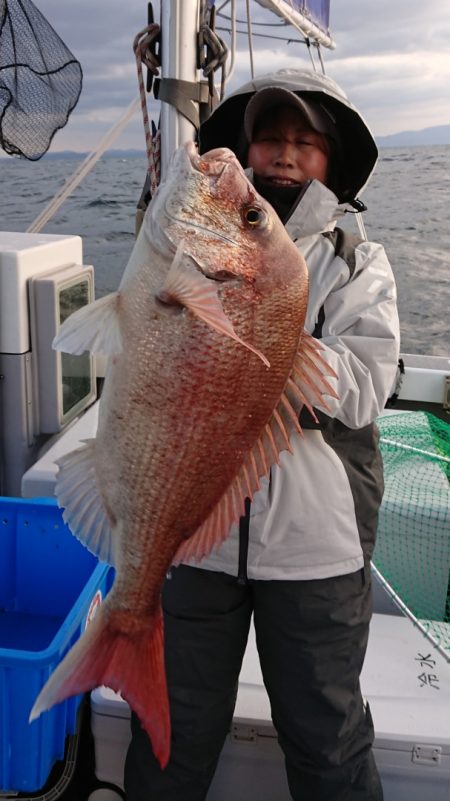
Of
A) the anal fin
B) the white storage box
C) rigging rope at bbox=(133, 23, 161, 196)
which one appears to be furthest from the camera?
rigging rope at bbox=(133, 23, 161, 196)

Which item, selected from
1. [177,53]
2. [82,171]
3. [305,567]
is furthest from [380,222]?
[305,567]

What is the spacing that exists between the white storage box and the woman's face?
5.81 ft

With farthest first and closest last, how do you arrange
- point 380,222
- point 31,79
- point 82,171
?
point 380,222 → point 82,171 → point 31,79

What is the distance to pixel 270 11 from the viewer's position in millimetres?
6012

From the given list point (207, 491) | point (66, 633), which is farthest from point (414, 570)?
point (207, 491)

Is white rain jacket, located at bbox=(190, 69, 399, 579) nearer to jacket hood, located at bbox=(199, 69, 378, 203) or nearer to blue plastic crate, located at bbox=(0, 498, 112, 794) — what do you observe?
jacket hood, located at bbox=(199, 69, 378, 203)

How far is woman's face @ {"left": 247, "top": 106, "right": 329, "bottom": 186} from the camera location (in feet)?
6.87

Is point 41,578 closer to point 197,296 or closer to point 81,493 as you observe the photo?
point 81,493

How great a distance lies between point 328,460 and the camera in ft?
6.26

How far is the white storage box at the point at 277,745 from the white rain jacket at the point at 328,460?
2.24ft

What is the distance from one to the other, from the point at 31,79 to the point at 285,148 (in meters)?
2.61

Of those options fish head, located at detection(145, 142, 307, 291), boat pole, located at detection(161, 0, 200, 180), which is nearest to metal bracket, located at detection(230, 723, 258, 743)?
fish head, located at detection(145, 142, 307, 291)

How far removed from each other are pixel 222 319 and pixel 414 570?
7.17ft

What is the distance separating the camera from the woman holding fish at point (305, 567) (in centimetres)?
189
